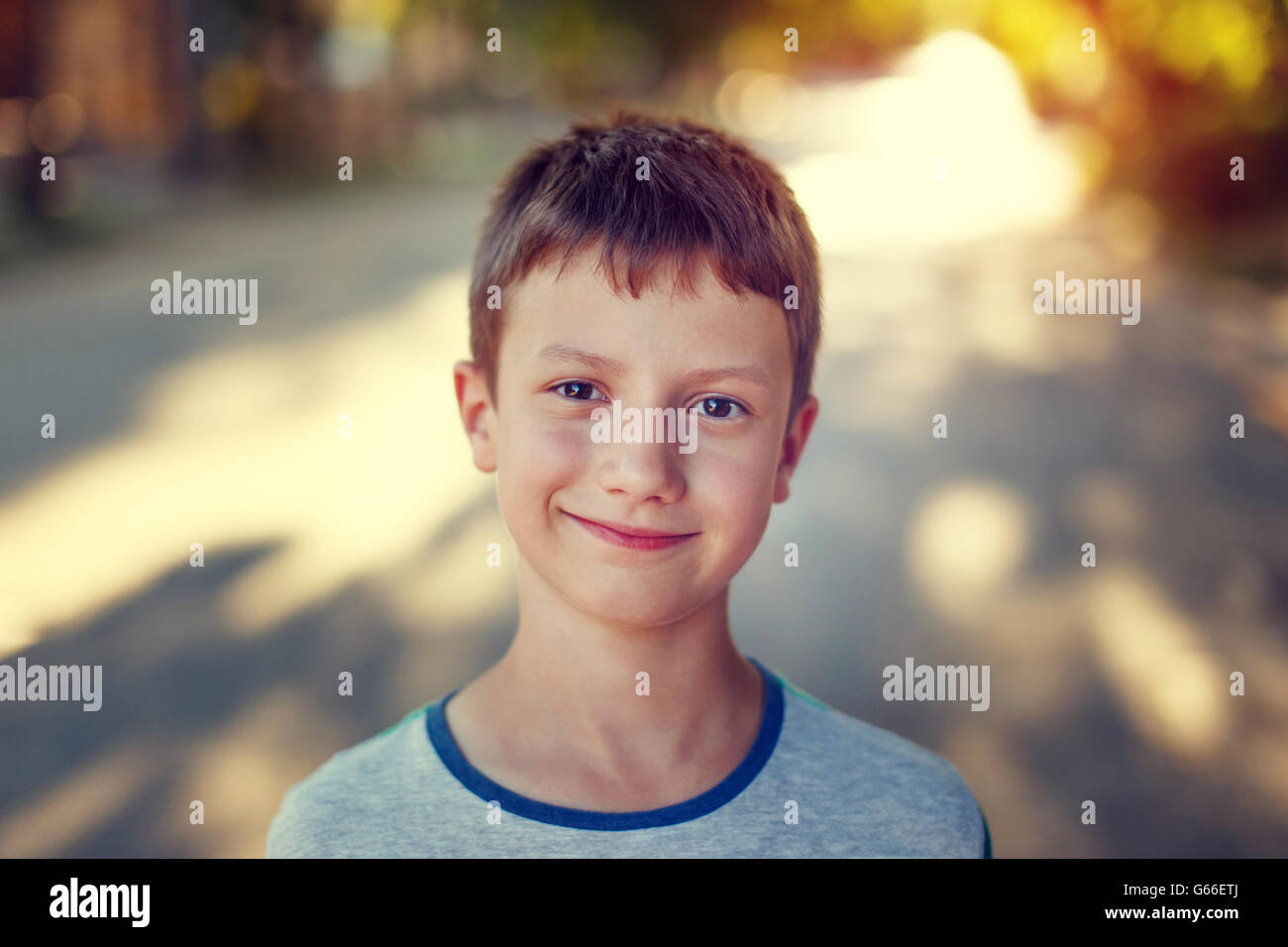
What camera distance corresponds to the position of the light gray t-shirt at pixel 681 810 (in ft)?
3.94

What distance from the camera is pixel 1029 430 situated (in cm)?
555

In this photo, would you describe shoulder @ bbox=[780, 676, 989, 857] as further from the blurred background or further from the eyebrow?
the blurred background

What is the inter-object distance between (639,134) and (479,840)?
864mm

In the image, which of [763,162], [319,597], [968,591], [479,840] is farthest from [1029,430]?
[479,840]

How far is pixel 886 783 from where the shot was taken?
1.32 meters

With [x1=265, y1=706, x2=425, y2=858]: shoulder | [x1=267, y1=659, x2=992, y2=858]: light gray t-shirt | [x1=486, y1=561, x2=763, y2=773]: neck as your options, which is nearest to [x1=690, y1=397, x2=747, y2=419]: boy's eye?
[x1=486, y1=561, x2=763, y2=773]: neck

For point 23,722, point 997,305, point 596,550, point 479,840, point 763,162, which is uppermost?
point 997,305

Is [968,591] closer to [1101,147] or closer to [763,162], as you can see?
[763,162]

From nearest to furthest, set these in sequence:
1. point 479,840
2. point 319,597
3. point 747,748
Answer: point 479,840 < point 747,748 < point 319,597

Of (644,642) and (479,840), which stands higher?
(644,642)

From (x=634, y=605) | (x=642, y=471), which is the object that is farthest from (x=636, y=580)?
(x=642, y=471)

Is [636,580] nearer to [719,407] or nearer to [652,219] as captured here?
[719,407]

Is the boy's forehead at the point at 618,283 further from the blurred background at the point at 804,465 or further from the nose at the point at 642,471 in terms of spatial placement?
the blurred background at the point at 804,465

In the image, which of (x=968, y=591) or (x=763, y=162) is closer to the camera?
(x=763, y=162)
